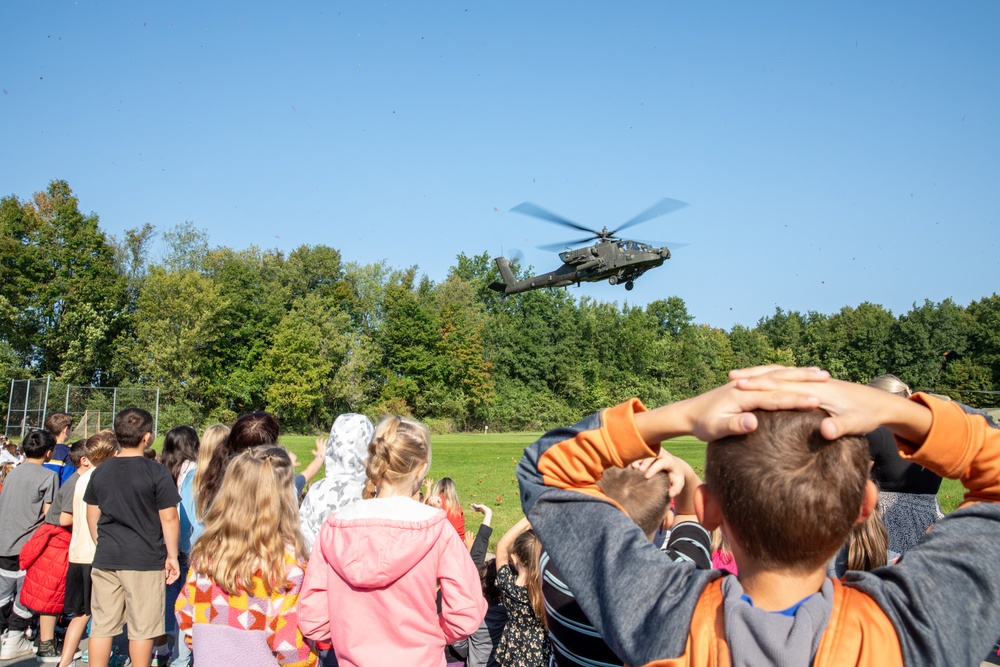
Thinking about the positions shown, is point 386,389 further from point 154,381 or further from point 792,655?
point 792,655

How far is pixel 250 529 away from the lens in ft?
Result: 13.3

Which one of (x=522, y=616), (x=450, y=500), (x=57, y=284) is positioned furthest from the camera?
(x=57, y=284)

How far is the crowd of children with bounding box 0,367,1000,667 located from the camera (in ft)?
4.67

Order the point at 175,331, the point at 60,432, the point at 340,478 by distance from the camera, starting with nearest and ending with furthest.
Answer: the point at 340,478 → the point at 60,432 → the point at 175,331

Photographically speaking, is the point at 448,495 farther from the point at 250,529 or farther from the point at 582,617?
the point at 582,617

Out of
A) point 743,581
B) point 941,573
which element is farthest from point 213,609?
point 941,573

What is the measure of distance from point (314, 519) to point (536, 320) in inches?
2854

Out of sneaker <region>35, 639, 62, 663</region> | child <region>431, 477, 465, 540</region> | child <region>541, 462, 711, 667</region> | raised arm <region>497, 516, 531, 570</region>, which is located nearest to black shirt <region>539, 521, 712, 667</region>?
child <region>541, 462, 711, 667</region>

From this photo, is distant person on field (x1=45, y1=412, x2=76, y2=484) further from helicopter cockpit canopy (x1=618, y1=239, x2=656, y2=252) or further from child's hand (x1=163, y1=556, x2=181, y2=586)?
helicopter cockpit canopy (x1=618, y1=239, x2=656, y2=252)

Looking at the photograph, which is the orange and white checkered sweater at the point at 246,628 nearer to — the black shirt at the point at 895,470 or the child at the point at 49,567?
the black shirt at the point at 895,470

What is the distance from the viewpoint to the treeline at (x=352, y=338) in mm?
57469

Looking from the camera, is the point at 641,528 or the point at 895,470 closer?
the point at 641,528

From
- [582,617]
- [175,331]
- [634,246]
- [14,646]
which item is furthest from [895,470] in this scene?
[175,331]

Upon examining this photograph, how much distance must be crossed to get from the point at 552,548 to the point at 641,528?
1.79 feet
